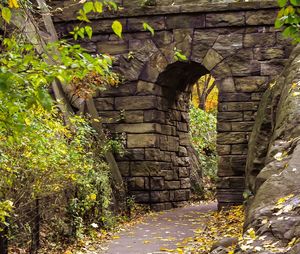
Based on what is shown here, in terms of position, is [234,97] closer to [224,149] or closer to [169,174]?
[224,149]

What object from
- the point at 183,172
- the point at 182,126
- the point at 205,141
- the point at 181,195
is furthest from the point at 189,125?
the point at 181,195

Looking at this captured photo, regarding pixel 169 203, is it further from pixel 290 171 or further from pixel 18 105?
pixel 18 105

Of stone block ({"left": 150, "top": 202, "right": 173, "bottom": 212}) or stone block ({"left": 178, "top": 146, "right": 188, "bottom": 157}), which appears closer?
stone block ({"left": 150, "top": 202, "right": 173, "bottom": 212})

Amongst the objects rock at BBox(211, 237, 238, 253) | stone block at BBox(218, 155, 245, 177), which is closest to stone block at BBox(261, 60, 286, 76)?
stone block at BBox(218, 155, 245, 177)

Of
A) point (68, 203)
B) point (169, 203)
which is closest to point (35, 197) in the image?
point (68, 203)

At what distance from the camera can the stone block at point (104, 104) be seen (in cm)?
1154

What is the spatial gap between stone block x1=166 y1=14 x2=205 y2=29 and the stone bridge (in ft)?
0.06

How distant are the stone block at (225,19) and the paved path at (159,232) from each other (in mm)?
3700

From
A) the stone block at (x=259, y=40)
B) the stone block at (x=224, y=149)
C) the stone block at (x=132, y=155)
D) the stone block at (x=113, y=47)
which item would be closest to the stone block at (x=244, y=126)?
the stone block at (x=224, y=149)

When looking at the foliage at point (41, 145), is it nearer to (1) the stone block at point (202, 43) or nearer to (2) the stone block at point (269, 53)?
(1) the stone block at point (202, 43)

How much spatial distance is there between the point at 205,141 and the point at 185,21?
708 centimetres

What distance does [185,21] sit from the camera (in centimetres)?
1109

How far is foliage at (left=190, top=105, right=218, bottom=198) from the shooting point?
15992 millimetres

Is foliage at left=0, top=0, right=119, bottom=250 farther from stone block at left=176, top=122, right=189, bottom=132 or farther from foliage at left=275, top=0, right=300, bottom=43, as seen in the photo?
stone block at left=176, top=122, right=189, bottom=132
